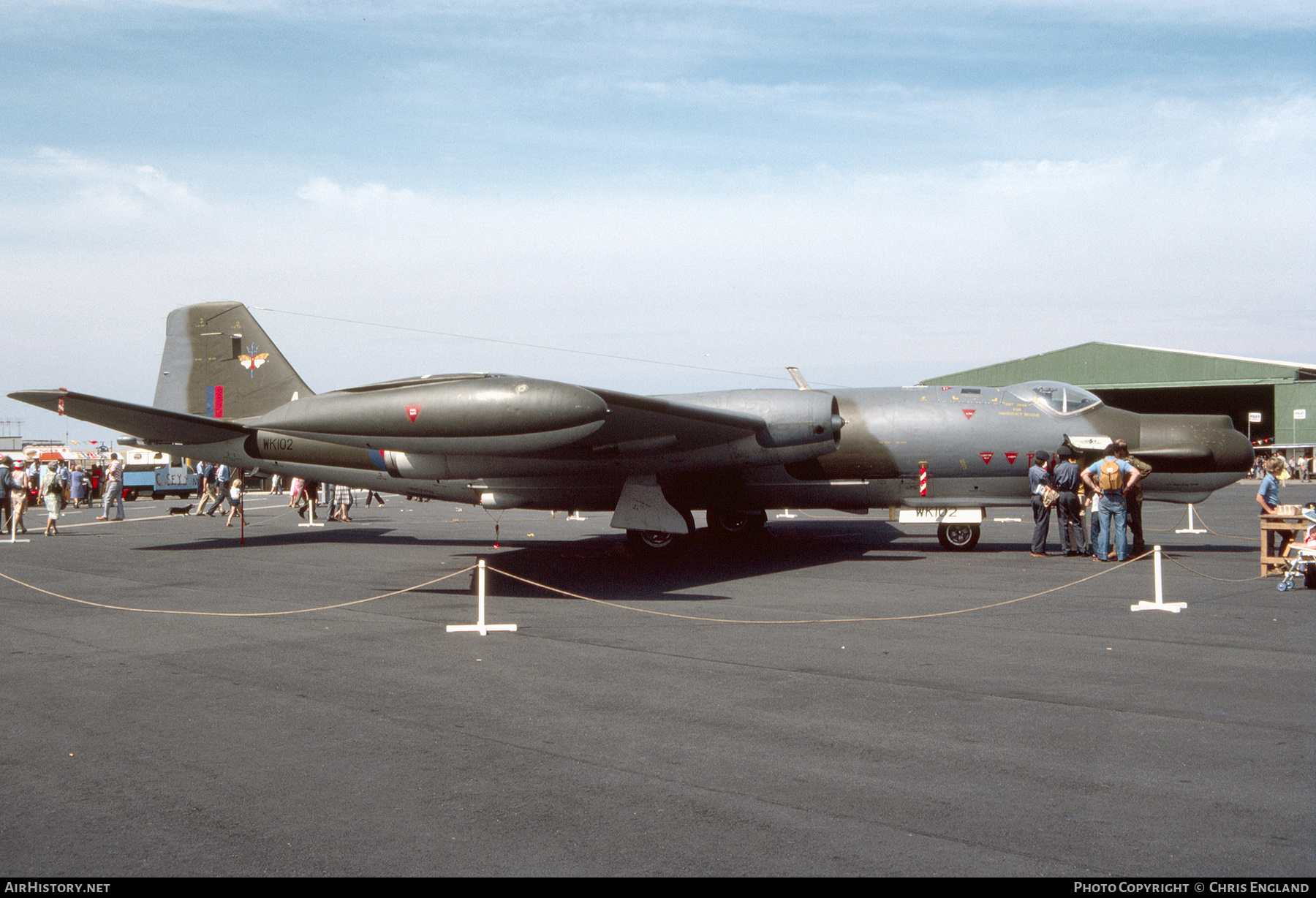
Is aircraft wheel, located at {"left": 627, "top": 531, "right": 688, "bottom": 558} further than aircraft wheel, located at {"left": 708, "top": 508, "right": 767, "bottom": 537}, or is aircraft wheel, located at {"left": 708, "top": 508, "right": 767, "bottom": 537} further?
aircraft wheel, located at {"left": 708, "top": 508, "right": 767, "bottom": 537}

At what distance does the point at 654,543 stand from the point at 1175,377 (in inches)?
1815

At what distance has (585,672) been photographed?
7547 mm

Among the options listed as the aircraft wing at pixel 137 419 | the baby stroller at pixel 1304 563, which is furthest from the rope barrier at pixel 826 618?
the aircraft wing at pixel 137 419

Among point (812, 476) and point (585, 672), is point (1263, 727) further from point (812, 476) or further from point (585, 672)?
point (812, 476)

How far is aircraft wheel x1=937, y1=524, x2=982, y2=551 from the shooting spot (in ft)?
54.0

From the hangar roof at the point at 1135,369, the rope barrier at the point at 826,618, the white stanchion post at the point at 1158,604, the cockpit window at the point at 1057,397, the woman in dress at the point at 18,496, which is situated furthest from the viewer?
the hangar roof at the point at 1135,369

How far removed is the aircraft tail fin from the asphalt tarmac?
674cm

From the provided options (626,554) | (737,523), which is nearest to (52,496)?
(626,554)

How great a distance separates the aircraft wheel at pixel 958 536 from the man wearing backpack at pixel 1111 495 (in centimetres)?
219

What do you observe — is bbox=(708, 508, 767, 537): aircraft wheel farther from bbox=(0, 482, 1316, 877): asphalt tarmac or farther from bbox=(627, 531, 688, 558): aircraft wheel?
bbox=(0, 482, 1316, 877): asphalt tarmac

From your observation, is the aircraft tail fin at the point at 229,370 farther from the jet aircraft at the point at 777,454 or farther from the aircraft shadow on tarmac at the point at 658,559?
the aircraft shadow on tarmac at the point at 658,559

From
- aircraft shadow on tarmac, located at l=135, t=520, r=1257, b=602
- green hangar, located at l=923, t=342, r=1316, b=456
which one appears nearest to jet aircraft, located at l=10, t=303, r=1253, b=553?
aircraft shadow on tarmac, located at l=135, t=520, r=1257, b=602

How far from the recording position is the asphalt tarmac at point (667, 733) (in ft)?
13.4

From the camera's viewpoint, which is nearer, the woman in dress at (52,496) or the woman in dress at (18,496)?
the woman in dress at (18,496)
